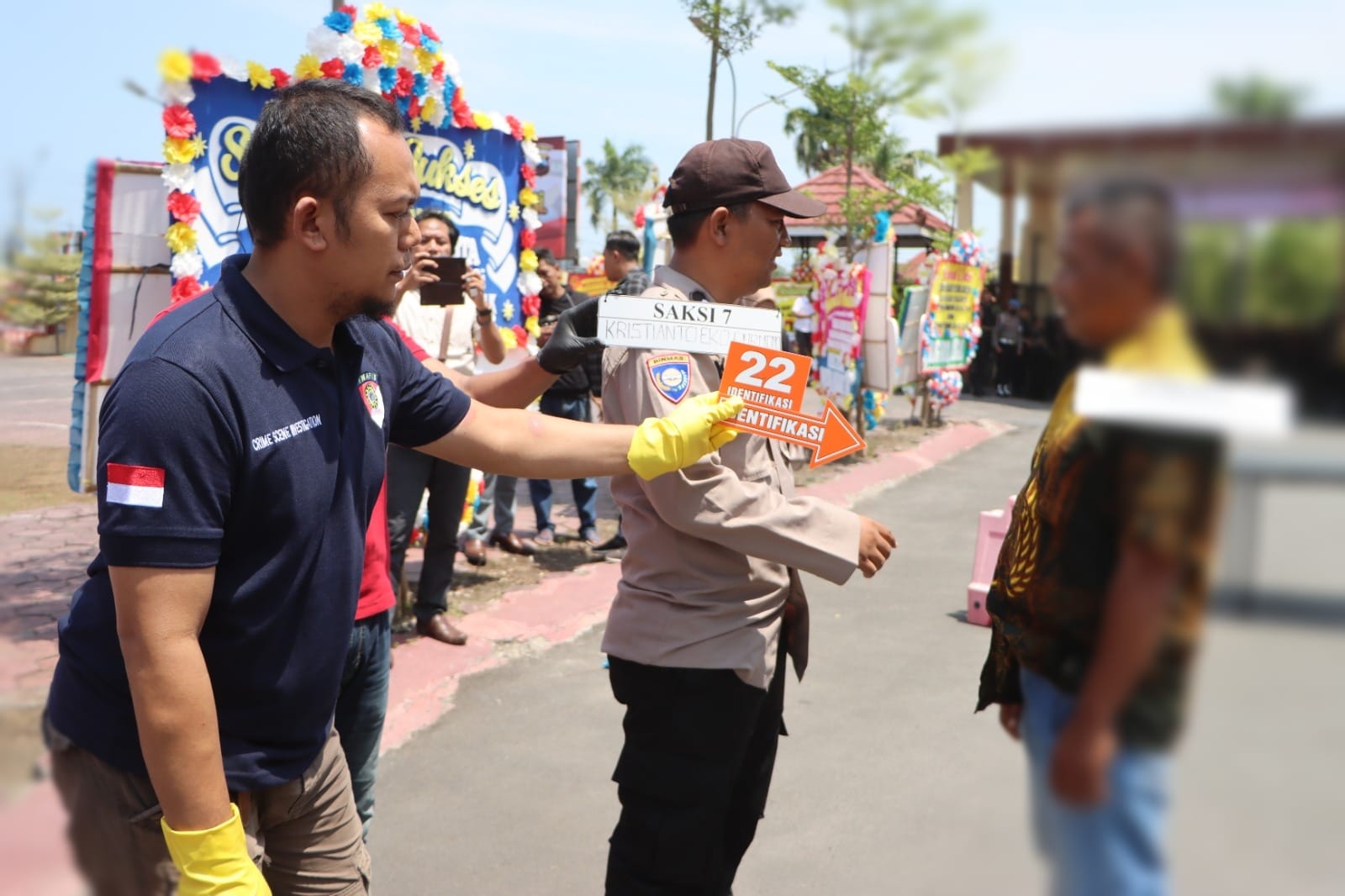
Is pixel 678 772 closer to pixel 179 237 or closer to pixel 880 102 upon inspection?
pixel 880 102

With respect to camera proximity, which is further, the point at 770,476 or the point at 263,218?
the point at 770,476

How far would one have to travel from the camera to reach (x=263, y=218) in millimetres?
1557

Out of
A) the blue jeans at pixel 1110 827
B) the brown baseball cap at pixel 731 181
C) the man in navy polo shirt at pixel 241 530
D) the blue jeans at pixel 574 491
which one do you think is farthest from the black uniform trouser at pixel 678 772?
the blue jeans at pixel 574 491

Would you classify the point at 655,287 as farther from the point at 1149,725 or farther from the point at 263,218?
the point at 1149,725

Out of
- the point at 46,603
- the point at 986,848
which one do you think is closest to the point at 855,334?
the point at 46,603

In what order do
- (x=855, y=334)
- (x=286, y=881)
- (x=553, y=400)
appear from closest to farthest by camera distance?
(x=286, y=881) < (x=553, y=400) < (x=855, y=334)

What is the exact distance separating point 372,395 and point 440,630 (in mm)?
3187

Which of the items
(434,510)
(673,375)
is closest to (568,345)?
(673,375)

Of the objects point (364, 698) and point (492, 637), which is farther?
point (492, 637)

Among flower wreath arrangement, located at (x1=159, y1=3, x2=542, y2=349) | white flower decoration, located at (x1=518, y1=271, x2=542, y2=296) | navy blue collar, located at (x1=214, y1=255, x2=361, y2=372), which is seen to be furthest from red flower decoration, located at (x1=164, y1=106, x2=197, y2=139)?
navy blue collar, located at (x1=214, y1=255, x2=361, y2=372)

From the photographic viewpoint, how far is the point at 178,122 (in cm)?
442

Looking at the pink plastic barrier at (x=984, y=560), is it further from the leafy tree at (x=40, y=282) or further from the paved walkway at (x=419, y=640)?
the leafy tree at (x=40, y=282)

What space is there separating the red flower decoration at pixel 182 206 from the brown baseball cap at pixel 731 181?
10.2 feet

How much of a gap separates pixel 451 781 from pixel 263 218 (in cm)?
253
